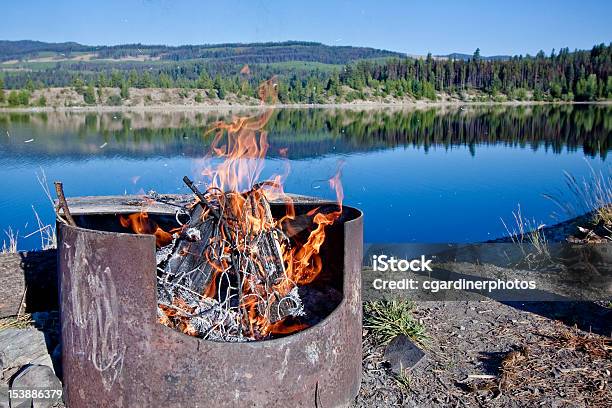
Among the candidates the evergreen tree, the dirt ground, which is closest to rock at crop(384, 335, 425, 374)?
the dirt ground

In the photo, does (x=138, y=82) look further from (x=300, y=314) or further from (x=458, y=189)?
(x=300, y=314)

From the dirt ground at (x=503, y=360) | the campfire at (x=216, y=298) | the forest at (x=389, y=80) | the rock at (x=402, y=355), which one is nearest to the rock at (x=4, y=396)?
the campfire at (x=216, y=298)

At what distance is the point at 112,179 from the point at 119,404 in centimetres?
2080

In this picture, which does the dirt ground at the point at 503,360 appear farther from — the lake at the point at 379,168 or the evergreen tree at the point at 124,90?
the evergreen tree at the point at 124,90

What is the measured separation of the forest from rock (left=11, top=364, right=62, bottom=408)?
8634cm

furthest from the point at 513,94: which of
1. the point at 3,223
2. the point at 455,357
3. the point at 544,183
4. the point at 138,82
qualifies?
the point at 455,357

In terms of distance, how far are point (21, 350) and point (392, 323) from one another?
3.04 m

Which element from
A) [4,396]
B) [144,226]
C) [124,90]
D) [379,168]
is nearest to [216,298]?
[144,226]

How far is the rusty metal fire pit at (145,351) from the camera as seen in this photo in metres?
3.64

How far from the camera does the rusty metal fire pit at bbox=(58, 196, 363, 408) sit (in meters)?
3.64

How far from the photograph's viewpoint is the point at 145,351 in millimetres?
3662

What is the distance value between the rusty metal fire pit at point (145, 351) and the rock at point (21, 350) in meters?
0.71

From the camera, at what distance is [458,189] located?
863 inches

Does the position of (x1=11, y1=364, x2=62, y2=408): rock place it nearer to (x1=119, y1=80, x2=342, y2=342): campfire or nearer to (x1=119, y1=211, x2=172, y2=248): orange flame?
(x1=119, y1=80, x2=342, y2=342): campfire
